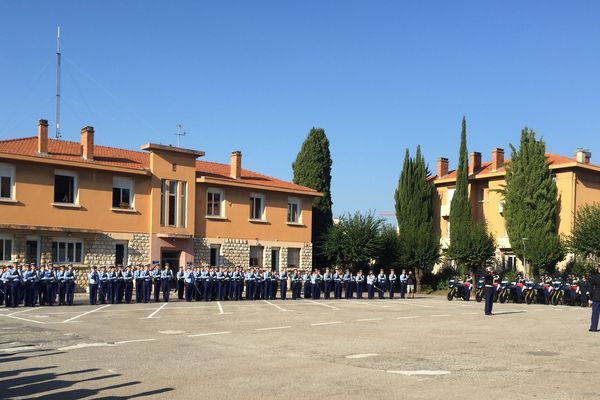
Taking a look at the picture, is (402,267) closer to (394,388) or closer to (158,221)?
(158,221)

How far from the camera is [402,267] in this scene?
152 ft

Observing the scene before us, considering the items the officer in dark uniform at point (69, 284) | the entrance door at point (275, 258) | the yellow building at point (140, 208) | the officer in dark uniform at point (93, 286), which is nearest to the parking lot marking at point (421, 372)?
the officer in dark uniform at point (69, 284)

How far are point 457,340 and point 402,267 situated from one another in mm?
30767

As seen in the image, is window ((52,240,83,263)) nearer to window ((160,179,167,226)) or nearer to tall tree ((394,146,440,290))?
window ((160,179,167,226))

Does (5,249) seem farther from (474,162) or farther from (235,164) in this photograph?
(474,162)

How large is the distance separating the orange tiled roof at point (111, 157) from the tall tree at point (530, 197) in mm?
13611

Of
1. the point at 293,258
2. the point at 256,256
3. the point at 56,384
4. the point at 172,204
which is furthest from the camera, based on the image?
the point at 293,258

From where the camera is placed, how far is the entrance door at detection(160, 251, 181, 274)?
37.6 meters

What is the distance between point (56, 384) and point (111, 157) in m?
28.7

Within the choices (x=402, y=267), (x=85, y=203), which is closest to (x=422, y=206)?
(x=402, y=267)

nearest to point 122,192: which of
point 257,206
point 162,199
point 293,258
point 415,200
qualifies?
point 162,199

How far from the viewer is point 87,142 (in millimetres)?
34906

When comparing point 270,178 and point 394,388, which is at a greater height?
point 270,178

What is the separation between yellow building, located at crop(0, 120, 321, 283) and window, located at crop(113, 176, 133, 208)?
53 mm
